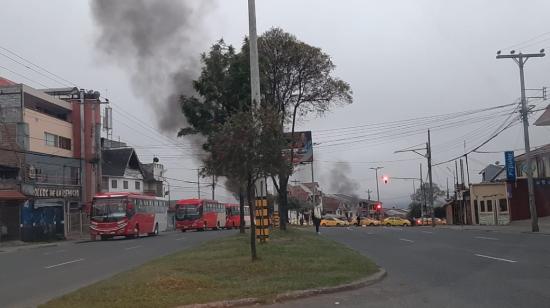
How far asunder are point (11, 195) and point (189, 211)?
17274 millimetres

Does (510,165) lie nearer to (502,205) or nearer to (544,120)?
(544,120)

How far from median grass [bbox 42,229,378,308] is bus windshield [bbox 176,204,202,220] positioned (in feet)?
124

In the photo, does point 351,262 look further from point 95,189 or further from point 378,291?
point 95,189

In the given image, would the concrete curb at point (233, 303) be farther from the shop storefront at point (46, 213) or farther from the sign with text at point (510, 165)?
the sign with text at point (510, 165)

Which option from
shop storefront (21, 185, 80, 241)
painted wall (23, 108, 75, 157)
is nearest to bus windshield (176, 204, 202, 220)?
shop storefront (21, 185, 80, 241)

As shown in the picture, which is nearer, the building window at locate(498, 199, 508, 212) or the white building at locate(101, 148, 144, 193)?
the building window at locate(498, 199, 508, 212)

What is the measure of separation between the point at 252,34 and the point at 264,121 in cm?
738

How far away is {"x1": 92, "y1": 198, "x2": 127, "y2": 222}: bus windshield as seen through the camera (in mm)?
39969

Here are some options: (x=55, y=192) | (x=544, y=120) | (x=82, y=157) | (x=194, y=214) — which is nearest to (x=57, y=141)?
(x=82, y=157)

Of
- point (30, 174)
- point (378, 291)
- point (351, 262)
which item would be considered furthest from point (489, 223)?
point (378, 291)

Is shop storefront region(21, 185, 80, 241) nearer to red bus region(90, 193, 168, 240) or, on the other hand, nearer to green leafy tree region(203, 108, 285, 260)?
red bus region(90, 193, 168, 240)

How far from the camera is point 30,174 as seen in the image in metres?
45.4

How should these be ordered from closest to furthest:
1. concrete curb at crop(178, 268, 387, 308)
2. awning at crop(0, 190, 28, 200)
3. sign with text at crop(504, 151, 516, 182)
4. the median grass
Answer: concrete curb at crop(178, 268, 387, 308) < the median grass < awning at crop(0, 190, 28, 200) < sign with text at crop(504, 151, 516, 182)

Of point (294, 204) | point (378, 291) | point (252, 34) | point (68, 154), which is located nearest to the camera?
point (378, 291)
